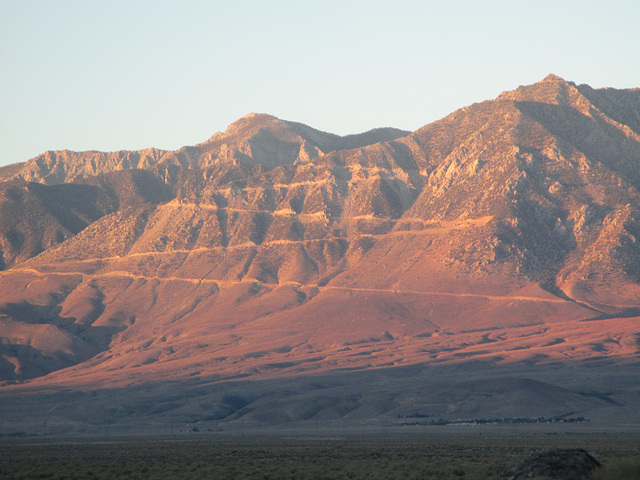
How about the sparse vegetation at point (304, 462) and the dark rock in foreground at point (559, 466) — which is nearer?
the dark rock in foreground at point (559, 466)

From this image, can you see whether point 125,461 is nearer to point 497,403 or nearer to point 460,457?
point 460,457

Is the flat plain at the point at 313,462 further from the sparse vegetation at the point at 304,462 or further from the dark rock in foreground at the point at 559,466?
the dark rock in foreground at the point at 559,466

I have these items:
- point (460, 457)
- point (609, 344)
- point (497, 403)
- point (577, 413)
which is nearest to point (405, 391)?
point (497, 403)

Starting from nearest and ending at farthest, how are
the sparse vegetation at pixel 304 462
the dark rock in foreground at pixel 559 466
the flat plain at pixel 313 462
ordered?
the dark rock in foreground at pixel 559 466
the sparse vegetation at pixel 304 462
the flat plain at pixel 313 462

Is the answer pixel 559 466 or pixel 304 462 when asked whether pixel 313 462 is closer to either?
pixel 304 462

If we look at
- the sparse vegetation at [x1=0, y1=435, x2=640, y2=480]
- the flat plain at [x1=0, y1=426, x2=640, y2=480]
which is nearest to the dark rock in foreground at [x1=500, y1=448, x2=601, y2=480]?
the flat plain at [x1=0, y1=426, x2=640, y2=480]

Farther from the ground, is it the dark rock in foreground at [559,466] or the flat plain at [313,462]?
the dark rock in foreground at [559,466]

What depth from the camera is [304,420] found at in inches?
5527

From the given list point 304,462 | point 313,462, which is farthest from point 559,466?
point 304,462

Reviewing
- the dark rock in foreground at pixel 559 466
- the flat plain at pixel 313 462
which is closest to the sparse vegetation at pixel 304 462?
the flat plain at pixel 313 462

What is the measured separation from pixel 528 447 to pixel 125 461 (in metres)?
31.1

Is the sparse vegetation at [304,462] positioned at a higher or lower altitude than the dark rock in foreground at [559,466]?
lower

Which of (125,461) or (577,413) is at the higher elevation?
(125,461)

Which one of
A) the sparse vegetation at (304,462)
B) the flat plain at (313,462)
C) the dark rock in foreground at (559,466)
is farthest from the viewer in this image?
the flat plain at (313,462)
